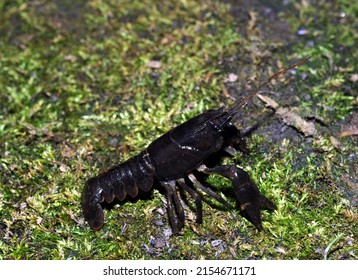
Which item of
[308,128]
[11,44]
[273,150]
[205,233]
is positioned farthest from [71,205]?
[11,44]

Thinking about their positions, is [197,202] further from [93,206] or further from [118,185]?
[93,206]

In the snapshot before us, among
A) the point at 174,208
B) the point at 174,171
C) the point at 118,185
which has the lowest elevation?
the point at 174,208

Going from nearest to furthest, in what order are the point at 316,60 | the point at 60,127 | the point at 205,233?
the point at 205,233, the point at 60,127, the point at 316,60

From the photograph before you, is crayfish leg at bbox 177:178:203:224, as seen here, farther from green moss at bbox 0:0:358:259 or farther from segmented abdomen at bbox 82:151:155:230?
segmented abdomen at bbox 82:151:155:230

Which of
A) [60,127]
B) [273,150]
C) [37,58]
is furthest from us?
[37,58]

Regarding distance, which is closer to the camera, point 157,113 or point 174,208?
point 174,208

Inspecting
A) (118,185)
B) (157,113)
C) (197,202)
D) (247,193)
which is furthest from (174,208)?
(157,113)

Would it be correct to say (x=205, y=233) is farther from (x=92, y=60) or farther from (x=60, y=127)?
(x=92, y=60)

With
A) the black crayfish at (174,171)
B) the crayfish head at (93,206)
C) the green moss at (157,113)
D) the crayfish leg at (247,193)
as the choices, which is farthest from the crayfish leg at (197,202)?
the crayfish head at (93,206)
